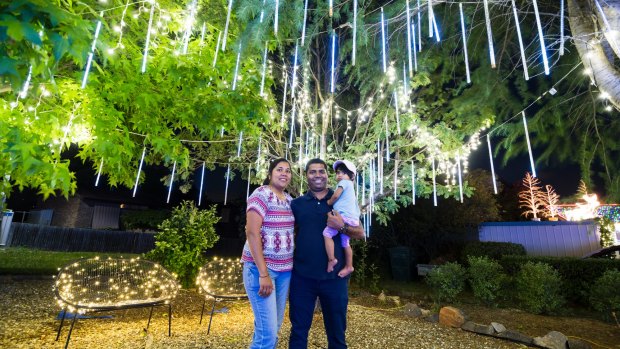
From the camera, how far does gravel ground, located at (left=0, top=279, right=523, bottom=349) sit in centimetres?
350

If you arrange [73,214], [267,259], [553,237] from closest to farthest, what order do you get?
[267,259] < [553,237] < [73,214]

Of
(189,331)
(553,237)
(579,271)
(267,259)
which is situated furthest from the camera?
(553,237)

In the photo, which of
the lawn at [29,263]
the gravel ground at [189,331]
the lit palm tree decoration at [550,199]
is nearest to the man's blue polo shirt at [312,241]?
the gravel ground at [189,331]

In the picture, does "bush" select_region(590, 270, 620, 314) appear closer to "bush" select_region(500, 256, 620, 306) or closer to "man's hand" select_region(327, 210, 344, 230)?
"bush" select_region(500, 256, 620, 306)

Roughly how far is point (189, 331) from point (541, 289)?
6063mm

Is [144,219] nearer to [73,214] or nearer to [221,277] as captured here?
[73,214]

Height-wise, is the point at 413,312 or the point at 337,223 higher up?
the point at 337,223

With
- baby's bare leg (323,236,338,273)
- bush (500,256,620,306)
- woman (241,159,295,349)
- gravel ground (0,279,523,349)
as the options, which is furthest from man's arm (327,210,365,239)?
bush (500,256,620,306)

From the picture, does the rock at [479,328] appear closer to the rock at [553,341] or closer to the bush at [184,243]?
the rock at [553,341]

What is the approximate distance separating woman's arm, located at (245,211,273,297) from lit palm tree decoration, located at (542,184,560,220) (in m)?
19.3

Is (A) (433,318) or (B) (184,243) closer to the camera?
(A) (433,318)

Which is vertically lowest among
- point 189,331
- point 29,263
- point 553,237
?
point 189,331

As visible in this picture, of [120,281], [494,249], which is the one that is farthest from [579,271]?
[120,281]

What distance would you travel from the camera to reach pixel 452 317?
186 inches
